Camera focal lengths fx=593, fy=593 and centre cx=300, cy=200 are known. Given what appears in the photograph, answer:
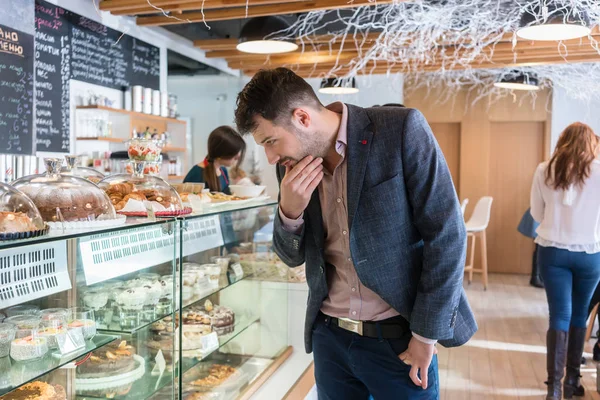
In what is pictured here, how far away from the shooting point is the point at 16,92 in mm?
4457

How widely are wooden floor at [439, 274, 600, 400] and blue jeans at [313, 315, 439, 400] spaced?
2.28m

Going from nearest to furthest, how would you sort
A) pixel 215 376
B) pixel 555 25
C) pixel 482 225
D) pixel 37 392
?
pixel 37 392, pixel 215 376, pixel 555 25, pixel 482 225

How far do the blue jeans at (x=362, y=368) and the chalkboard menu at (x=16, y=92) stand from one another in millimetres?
3596

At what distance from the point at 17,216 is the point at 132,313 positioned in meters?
0.61

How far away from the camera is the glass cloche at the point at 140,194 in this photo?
6.56 ft

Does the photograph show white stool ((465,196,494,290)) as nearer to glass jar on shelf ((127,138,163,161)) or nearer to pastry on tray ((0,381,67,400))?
glass jar on shelf ((127,138,163,161))

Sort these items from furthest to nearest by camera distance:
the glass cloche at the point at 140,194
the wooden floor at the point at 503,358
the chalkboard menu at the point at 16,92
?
1. the chalkboard menu at the point at 16,92
2. the wooden floor at the point at 503,358
3. the glass cloche at the point at 140,194

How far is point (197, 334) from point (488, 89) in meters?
7.21

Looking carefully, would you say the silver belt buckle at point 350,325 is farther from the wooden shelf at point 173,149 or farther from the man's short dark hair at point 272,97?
the wooden shelf at point 173,149

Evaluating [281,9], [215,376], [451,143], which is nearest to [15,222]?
[215,376]

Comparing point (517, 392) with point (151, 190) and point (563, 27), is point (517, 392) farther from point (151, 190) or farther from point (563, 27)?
point (151, 190)

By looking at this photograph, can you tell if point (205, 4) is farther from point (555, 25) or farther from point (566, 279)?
point (566, 279)

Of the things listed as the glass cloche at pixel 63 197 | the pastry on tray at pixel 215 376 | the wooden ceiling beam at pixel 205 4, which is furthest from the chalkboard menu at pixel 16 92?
the glass cloche at pixel 63 197

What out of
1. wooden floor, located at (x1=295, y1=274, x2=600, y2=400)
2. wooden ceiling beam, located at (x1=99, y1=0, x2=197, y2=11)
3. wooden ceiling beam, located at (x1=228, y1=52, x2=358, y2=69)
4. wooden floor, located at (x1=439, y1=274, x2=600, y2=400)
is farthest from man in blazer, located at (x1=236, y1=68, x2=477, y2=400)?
wooden ceiling beam, located at (x1=228, y1=52, x2=358, y2=69)
